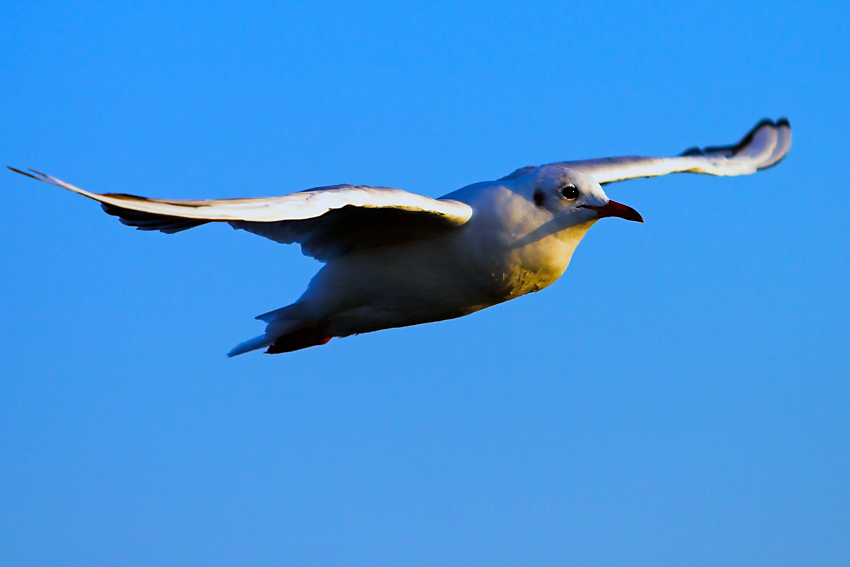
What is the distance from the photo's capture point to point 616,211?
9.89 m

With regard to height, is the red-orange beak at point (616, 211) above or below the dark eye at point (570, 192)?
below

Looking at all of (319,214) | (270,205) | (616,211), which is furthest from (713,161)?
(270,205)

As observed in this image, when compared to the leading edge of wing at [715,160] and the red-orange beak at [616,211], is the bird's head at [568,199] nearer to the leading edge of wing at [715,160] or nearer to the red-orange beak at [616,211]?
the red-orange beak at [616,211]

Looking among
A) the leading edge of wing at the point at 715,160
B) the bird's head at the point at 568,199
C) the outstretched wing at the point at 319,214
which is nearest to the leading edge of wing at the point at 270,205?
the outstretched wing at the point at 319,214

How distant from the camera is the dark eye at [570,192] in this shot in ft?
32.7

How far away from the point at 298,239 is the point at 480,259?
5.78 feet

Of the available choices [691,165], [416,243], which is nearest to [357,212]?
[416,243]

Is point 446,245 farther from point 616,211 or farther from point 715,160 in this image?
point 715,160

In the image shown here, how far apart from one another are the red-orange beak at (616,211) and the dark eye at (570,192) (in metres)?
0.15

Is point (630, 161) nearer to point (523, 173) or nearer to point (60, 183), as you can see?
point (523, 173)

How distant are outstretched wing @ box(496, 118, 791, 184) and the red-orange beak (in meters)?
0.98

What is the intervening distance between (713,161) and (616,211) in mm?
4401

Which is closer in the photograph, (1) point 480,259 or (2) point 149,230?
(2) point 149,230

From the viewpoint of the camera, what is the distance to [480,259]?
9.77 m
